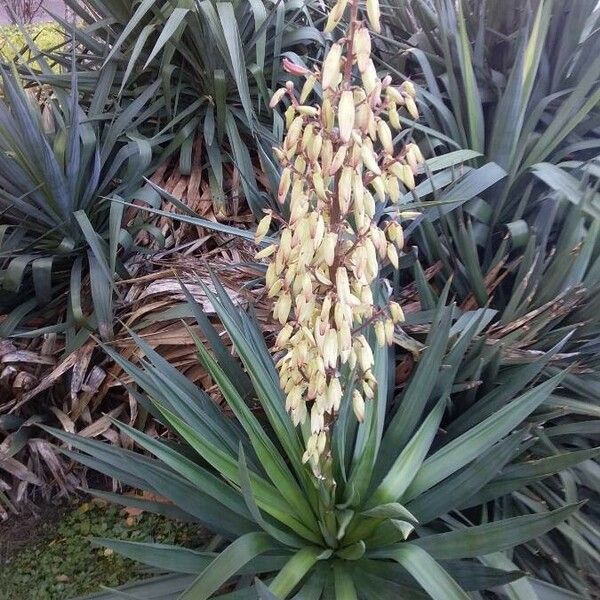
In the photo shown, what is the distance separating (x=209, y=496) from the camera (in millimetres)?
1428

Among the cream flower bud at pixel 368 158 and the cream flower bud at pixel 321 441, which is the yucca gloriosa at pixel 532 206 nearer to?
the cream flower bud at pixel 321 441

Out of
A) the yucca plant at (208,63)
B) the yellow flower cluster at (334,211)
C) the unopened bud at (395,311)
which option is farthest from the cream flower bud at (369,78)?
the yucca plant at (208,63)

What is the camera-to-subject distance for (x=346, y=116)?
35.6 inches

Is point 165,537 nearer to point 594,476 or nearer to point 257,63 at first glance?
point 594,476

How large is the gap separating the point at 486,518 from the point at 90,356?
1.29 metres


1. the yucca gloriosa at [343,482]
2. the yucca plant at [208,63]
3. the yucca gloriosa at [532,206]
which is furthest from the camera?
the yucca plant at [208,63]

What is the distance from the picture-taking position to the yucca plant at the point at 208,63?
7.34ft

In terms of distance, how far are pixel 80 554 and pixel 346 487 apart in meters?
1.02

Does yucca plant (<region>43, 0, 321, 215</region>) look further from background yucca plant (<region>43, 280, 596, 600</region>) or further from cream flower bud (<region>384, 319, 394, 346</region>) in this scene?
cream flower bud (<region>384, 319, 394, 346</region>)

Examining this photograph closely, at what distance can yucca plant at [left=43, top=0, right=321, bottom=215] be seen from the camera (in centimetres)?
224

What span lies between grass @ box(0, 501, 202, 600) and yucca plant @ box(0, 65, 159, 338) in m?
0.61

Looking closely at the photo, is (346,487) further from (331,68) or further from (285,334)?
(331,68)

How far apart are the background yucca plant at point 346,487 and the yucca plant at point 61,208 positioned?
2.03ft

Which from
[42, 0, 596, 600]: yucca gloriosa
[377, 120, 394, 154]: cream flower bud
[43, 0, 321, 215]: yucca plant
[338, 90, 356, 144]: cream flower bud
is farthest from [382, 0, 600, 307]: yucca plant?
[338, 90, 356, 144]: cream flower bud
